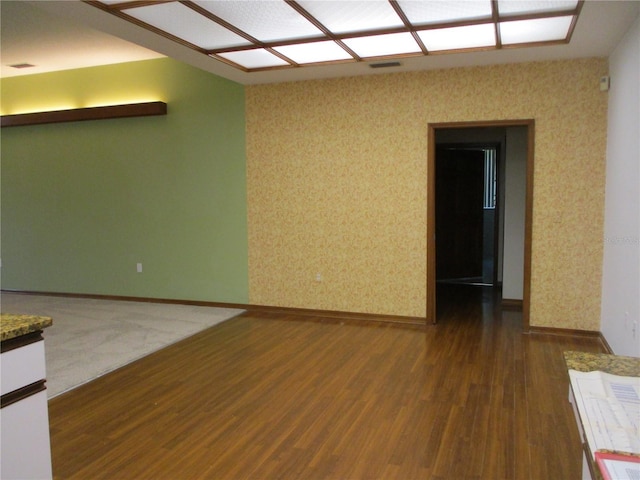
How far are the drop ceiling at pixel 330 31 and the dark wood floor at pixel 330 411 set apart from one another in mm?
2634

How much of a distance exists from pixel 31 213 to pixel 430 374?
617cm

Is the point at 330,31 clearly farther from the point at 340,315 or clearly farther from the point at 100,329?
the point at 100,329

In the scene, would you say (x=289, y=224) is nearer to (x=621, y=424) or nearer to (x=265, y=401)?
(x=265, y=401)

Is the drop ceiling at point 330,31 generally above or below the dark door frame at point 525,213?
above

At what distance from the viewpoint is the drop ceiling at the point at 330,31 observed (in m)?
3.39

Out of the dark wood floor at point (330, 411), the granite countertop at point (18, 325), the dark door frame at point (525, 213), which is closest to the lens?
A: the granite countertop at point (18, 325)

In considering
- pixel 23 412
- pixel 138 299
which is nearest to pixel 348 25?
pixel 23 412

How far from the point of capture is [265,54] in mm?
4570

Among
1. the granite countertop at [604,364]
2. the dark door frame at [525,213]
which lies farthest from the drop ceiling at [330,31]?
the granite countertop at [604,364]

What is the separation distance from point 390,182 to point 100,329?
345 centimetres

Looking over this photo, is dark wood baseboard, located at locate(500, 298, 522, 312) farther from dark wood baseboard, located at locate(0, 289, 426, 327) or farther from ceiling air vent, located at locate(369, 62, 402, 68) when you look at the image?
ceiling air vent, located at locate(369, 62, 402, 68)

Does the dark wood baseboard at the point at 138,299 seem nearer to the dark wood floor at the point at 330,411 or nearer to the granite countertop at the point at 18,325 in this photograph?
the dark wood floor at the point at 330,411

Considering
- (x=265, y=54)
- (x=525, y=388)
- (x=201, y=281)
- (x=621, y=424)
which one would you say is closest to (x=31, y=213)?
(x=201, y=281)

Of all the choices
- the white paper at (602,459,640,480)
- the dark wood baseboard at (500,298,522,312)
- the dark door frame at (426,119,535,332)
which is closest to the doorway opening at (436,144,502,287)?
the dark wood baseboard at (500,298,522,312)
